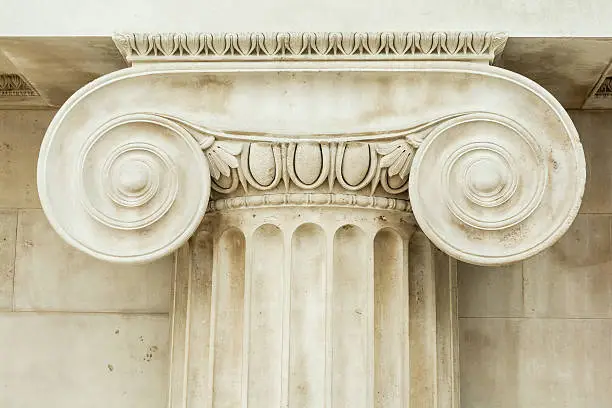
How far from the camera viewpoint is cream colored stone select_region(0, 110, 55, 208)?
521cm

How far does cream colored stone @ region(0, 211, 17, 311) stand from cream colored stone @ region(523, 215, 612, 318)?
8.75ft

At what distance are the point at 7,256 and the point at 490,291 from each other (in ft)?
8.26

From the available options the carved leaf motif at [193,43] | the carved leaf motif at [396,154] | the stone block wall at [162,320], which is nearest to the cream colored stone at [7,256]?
the stone block wall at [162,320]

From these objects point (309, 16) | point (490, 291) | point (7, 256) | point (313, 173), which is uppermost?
point (309, 16)

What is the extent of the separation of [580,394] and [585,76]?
1.58 metres

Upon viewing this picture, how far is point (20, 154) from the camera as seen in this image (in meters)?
5.25

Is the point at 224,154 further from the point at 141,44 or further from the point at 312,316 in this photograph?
the point at 312,316

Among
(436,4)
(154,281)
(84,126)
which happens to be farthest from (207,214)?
(436,4)

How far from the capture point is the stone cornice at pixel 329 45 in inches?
161

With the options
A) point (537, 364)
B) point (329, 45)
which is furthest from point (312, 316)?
point (537, 364)

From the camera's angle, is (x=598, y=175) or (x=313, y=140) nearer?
(x=313, y=140)

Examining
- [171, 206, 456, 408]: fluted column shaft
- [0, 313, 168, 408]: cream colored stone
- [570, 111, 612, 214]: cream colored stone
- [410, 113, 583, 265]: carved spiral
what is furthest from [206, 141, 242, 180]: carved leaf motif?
[570, 111, 612, 214]: cream colored stone

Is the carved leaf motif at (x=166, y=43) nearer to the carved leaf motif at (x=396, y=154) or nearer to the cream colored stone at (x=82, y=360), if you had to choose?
the carved leaf motif at (x=396, y=154)

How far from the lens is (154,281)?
203 inches
